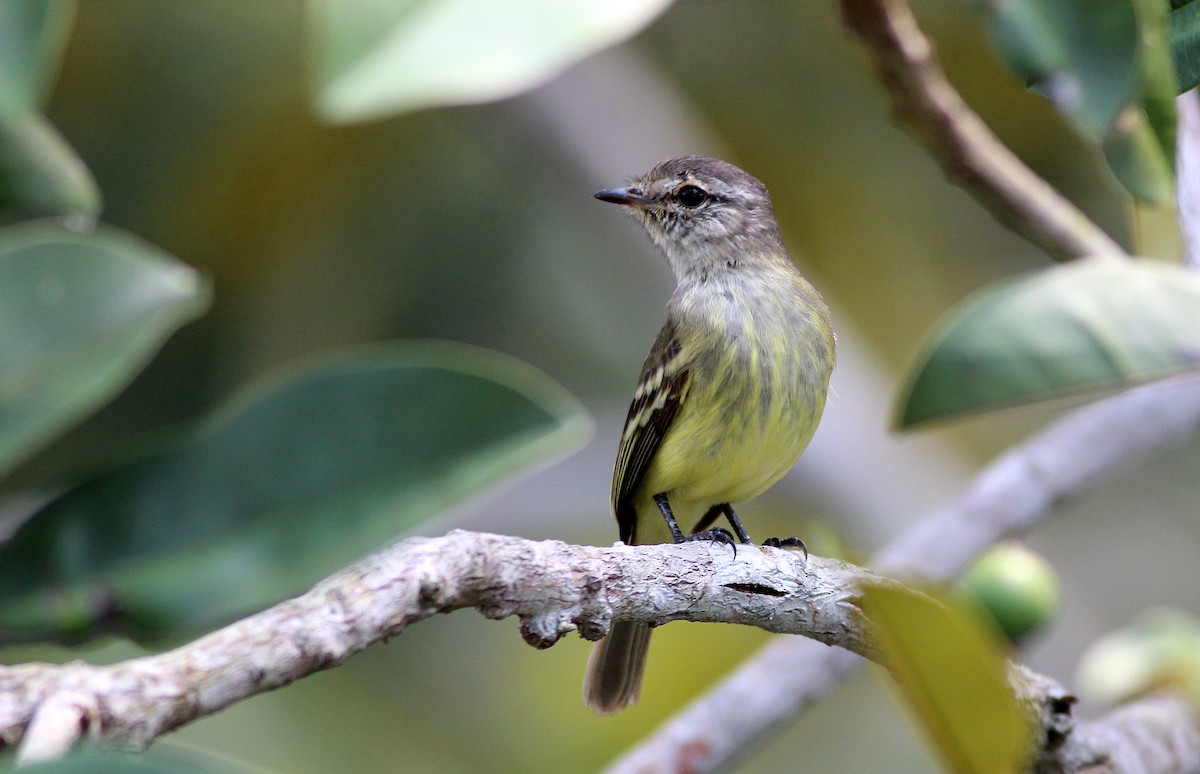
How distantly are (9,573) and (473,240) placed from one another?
3.83 metres

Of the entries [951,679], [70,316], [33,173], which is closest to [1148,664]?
[951,679]

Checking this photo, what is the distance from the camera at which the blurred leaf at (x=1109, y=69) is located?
2.12 metres

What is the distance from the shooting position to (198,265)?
18.6 feet

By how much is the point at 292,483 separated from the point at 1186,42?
194 cm

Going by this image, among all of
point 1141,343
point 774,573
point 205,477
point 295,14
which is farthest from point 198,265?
point 1141,343

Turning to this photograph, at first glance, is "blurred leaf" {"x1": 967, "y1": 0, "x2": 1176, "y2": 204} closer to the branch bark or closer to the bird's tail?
the branch bark

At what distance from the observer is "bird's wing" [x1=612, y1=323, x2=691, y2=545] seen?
3418mm

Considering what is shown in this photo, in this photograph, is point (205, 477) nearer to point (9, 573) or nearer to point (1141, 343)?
point (9, 573)

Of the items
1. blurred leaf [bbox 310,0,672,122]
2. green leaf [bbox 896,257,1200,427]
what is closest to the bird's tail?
green leaf [bbox 896,257,1200,427]

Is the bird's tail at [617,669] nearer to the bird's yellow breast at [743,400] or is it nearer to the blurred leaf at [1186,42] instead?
the bird's yellow breast at [743,400]

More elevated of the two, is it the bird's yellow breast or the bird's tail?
the bird's yellow breast

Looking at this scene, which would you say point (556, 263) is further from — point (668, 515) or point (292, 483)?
point (292, 483)

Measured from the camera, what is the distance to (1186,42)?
1.93m

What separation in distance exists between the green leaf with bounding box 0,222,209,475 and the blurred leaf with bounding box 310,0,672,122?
0.63 m
